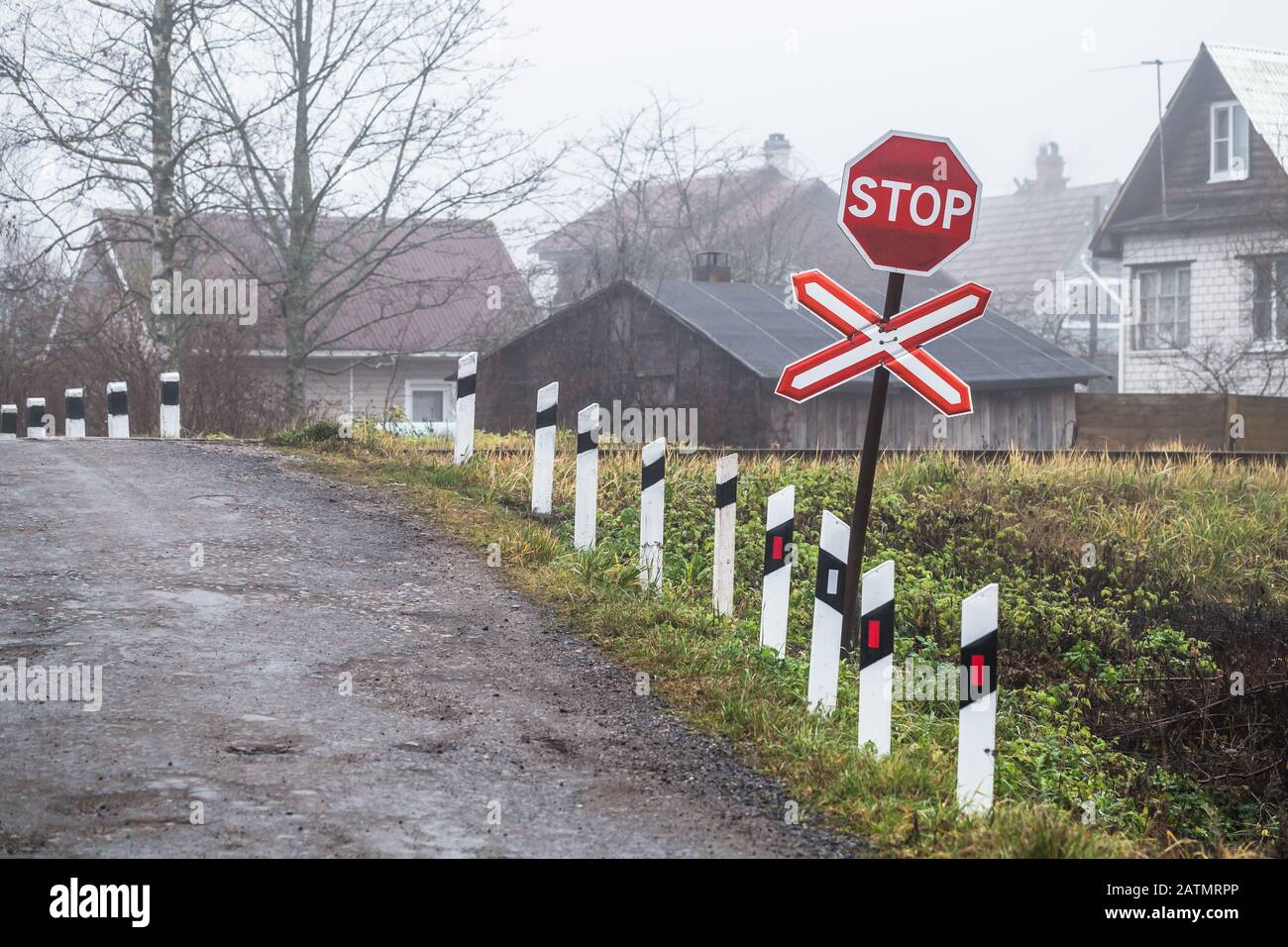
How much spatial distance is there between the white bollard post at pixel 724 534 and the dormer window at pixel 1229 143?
85.3 ft

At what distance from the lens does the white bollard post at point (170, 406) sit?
15.2 metres

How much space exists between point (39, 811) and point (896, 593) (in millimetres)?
7020

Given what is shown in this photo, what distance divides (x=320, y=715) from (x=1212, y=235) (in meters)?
29.0

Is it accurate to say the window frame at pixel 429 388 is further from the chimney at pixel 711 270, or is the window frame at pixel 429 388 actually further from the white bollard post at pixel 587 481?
the white bollard post at pixel 587 481

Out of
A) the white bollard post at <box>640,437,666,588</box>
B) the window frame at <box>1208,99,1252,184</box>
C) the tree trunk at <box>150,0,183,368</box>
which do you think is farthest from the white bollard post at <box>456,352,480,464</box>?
the window frame at <box>1208,99,1252,184</box>

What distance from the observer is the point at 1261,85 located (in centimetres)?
3050

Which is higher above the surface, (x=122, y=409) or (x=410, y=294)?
(x=410, y=294)

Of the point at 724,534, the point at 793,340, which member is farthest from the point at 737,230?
the point at 724,534

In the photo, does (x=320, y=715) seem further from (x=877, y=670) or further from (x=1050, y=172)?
(x=1050, y=172)

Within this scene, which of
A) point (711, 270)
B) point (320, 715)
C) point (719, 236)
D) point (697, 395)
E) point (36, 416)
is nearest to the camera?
point (320, 715)

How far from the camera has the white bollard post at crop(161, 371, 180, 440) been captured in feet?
49.8

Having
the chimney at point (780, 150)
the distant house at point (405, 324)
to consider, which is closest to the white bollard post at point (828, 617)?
the distant house at point (405, 324)
